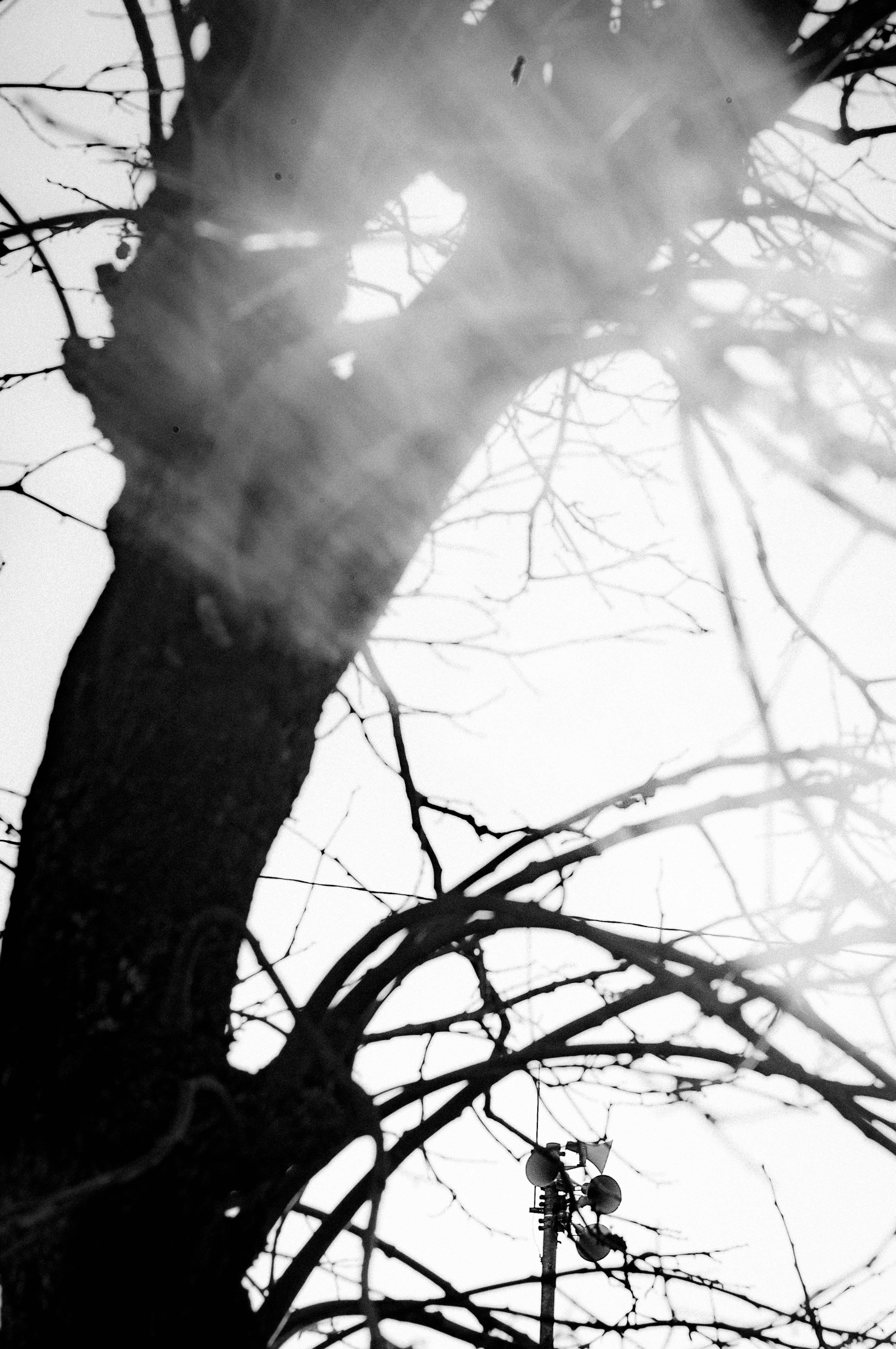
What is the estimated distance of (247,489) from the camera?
180cm

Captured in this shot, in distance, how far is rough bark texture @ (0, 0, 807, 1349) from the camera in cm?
142

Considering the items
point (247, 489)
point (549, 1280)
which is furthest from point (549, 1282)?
point (247, 489)

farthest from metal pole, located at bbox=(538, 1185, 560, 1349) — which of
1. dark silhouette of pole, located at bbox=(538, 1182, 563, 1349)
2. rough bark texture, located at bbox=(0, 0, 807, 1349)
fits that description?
rough bark texture, located at bbox=(0, 0, 807, 1349)

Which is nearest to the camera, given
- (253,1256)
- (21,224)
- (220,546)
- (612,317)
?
(253,1256)

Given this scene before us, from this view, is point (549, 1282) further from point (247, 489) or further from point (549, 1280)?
point (247, 489)

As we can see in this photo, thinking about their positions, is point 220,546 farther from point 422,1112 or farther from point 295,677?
point 422,1112

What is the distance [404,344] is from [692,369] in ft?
1.80

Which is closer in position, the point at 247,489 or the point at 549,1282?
the point at 247,489

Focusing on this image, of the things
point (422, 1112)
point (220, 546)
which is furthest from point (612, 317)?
point (422, 1112)

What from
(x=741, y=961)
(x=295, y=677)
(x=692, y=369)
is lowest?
(x=741, y=961)

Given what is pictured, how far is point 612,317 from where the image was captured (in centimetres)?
207

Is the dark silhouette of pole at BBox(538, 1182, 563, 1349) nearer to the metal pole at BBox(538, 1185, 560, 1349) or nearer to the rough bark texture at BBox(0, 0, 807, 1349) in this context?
the metal pole at BBox(538, 1185, 560, 1349)

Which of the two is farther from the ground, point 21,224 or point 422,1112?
point 21,224

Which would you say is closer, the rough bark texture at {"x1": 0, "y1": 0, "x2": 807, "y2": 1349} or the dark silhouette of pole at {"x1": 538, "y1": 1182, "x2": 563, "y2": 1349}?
the rough bark texture at {"x1": 0, "y1": 0, "x2": 807, "y2": 1349}
